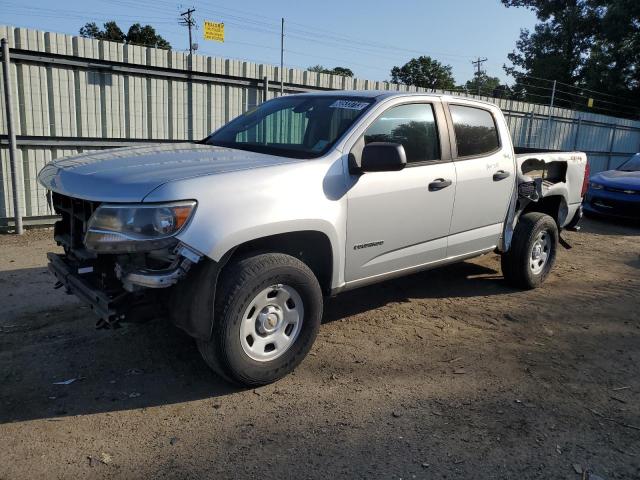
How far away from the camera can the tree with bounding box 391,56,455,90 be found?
6812cm

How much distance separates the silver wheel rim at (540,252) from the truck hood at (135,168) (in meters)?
3.36

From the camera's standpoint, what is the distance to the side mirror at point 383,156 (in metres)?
3.67

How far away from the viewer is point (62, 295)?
5.13 metres

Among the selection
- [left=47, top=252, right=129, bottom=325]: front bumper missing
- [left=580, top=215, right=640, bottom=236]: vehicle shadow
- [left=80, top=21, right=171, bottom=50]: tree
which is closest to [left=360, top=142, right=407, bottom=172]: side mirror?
[left=47, top=252, right=129, bottom=325]: front bumper missing

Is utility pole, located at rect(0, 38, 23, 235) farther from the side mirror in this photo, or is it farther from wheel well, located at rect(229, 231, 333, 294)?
the side mirror

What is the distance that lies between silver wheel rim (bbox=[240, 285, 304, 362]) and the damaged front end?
0.54 metres

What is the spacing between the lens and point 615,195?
10.7 meters

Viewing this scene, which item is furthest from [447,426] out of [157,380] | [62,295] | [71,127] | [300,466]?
[71,127]

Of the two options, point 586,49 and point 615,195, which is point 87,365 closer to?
point 615,195

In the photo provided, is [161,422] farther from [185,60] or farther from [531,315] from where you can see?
[185,60]

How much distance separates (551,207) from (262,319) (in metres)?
4.28

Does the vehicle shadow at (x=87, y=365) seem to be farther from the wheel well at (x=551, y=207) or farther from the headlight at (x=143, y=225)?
the wheel well at (x=551, y=207)

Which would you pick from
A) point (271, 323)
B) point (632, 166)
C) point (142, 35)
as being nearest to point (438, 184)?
point (271, 323)

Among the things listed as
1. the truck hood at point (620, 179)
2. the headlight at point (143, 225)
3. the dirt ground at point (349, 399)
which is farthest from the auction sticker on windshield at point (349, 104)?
the truck hood at point (620, 179)
